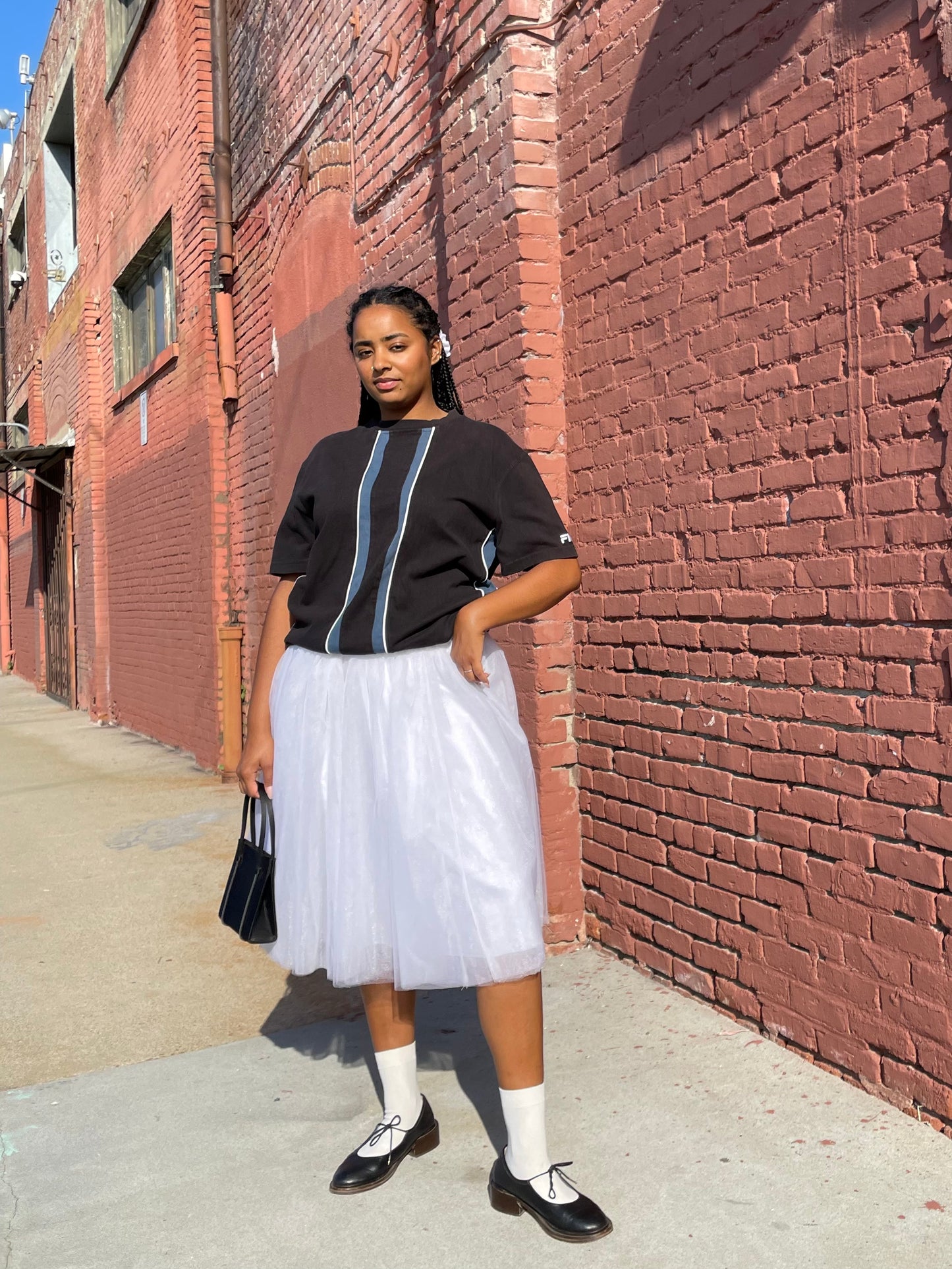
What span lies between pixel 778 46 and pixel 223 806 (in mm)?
5277

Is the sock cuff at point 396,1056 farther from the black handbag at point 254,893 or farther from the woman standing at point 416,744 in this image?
the black handbag at point 254,893

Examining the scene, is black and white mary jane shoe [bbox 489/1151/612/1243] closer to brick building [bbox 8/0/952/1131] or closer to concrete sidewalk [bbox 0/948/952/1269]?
concrete sidewalk [bbox 0/948/952/1269]

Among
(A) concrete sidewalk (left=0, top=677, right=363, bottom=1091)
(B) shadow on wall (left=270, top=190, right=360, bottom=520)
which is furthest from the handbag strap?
(B) shadow on wall (left=270, top=190, right=360, bottom=520)

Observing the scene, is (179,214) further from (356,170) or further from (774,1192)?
(774,1192)

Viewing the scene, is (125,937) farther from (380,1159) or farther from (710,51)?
(710,51)

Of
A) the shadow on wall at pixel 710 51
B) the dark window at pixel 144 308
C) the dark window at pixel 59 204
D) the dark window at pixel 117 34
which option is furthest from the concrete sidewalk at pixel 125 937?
the dark window at pixel 59 204

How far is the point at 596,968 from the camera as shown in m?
3.66

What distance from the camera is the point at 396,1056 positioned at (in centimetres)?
243

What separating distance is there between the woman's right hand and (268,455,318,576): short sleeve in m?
0.37

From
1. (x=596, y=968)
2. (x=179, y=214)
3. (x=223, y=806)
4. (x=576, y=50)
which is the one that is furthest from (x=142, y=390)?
(x=596, y=968)

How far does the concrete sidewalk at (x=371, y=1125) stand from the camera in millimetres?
2154

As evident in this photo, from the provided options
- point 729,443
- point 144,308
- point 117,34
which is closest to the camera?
point 729,443

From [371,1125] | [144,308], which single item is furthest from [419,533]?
[144,308]

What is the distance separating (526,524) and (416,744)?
490 millimetres
